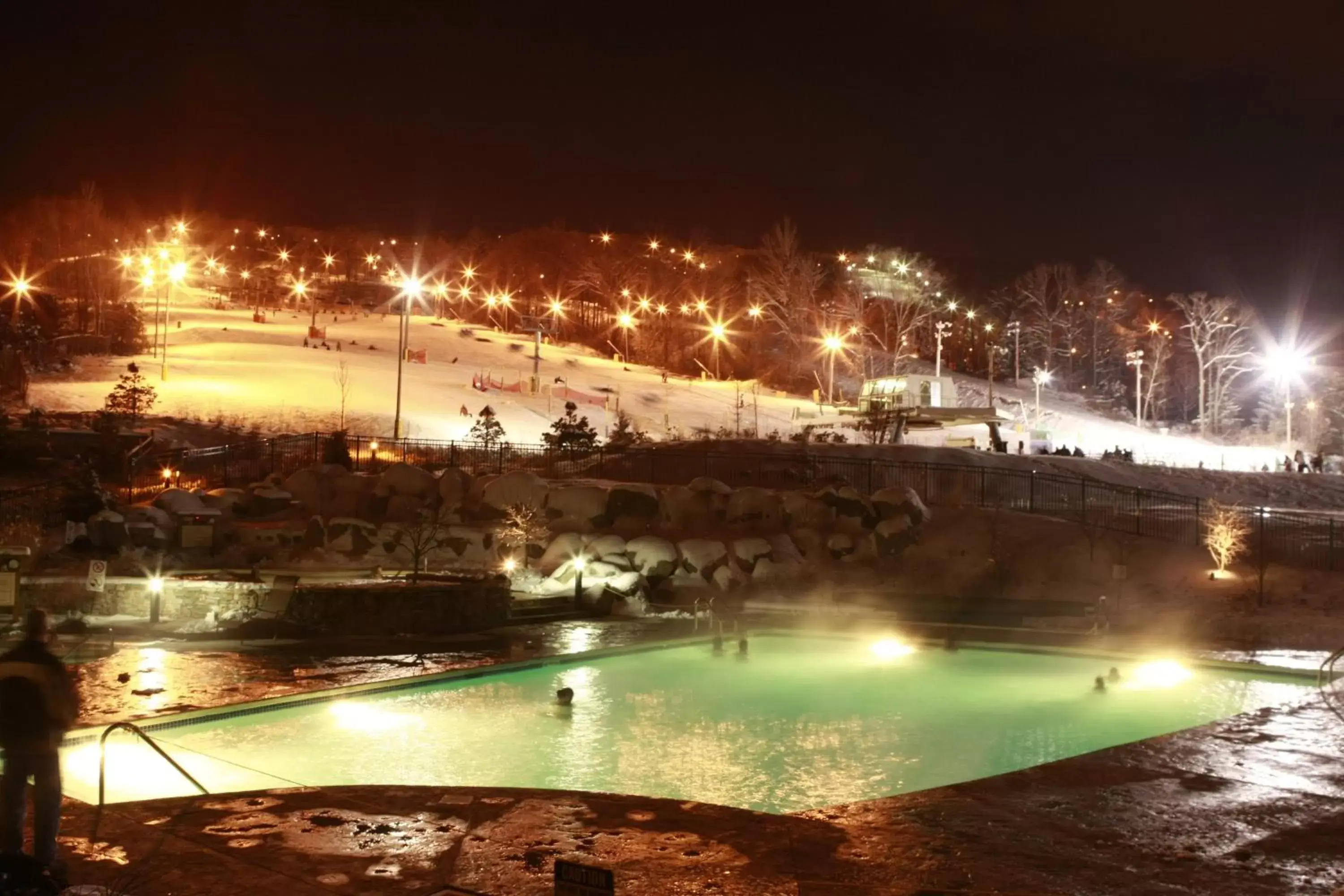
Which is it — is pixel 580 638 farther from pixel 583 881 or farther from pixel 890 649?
pixel 583 881

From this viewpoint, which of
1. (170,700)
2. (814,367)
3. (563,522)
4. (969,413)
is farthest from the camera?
(814,367)

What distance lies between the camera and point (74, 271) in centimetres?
9162

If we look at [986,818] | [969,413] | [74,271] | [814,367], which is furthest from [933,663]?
[74,271]

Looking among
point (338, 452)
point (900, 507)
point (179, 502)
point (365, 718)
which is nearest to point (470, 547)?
point (179, 502)

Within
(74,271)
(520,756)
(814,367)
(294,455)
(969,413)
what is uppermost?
(74,271)

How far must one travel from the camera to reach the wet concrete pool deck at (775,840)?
6172mm

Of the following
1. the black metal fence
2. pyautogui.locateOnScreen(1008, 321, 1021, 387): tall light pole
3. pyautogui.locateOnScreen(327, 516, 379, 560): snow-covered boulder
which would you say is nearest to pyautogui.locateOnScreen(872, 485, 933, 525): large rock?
the black metal fence

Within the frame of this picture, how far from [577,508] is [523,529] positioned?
199cm

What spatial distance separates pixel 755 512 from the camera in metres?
26.5

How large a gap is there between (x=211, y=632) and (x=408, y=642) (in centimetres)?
310

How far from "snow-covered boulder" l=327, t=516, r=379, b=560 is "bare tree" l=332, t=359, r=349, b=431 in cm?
1585

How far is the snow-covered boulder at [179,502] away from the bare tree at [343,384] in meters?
15.5

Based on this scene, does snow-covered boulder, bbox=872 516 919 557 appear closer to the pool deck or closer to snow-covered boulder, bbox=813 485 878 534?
snow-covered boulder, bbox=813 485 878 534

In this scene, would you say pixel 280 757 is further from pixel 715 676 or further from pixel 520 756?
pixel 715 676
